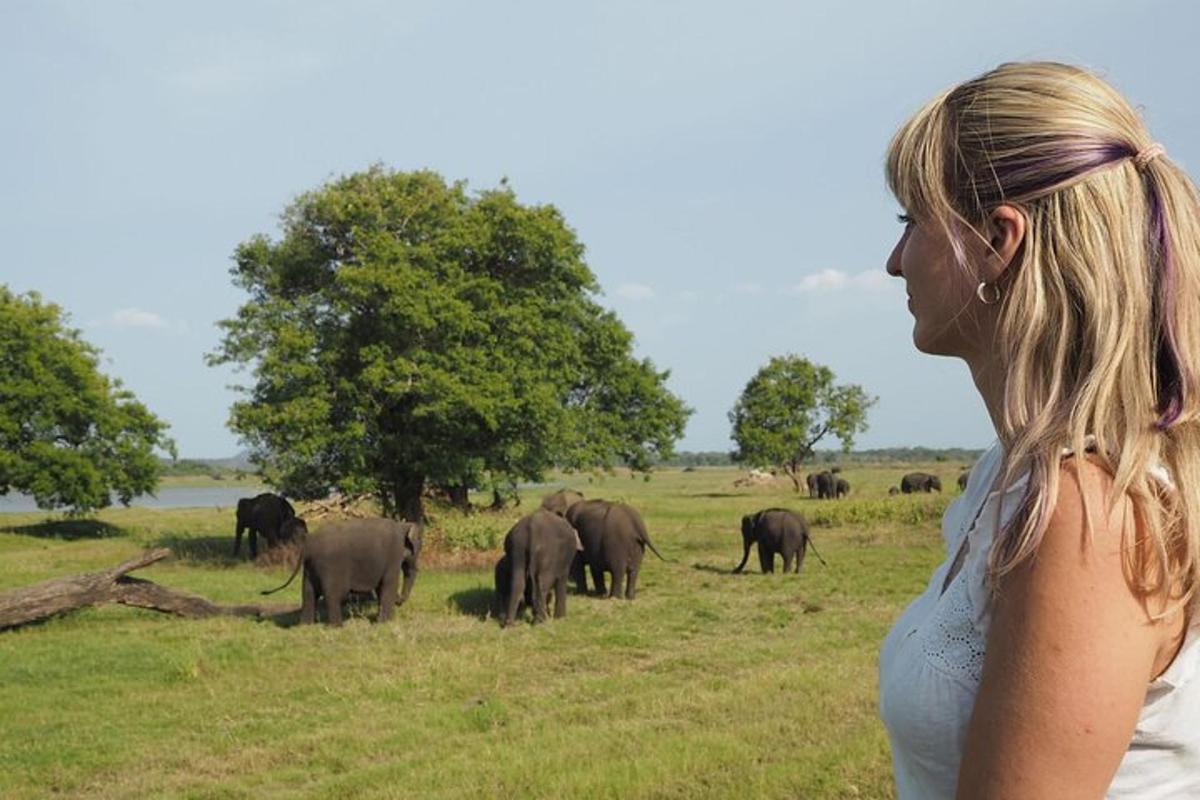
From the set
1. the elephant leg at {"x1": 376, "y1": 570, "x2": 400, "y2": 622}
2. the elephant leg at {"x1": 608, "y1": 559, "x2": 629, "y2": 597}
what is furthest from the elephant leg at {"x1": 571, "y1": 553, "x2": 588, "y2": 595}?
the elephant leg at {"x1": 376, "y1": 570, "x2": 400, "y2": 622}

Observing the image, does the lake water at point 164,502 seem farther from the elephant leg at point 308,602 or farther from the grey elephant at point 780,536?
the elephant leg at point 308,602

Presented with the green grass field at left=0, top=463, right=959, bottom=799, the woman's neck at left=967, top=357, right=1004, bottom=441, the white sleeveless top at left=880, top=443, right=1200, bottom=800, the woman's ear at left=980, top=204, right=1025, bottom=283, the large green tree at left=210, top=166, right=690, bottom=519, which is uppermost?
the large green tree at left=210, top=166, right=690, bottom=519

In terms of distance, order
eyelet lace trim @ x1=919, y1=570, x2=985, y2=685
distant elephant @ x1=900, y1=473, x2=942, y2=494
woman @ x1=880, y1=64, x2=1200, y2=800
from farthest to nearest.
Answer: distant elephant @ x1=900, y1=473, x2=942, y2=494 < eyelet lace trim @ x1=919, y1=570, x2=985, y2=685 < woman @ x1=880, y1=64, x2=1200, y2=800

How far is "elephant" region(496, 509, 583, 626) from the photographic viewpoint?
15789 mm

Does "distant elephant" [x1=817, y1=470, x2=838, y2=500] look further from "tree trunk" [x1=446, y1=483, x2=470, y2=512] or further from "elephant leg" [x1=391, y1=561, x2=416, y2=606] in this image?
"elephant leg" [x1=391, y1=561, x2=416, y2=606]

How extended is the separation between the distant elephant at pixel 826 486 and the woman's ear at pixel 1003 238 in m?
53.5

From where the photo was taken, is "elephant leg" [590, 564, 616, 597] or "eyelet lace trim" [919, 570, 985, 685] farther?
"elephant leg" [590, 564, 616, 597]

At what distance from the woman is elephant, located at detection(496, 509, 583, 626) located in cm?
1425

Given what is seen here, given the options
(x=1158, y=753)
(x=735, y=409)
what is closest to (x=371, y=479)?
(x=1158, y=753)

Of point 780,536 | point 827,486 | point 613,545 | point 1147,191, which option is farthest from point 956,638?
point 827,486

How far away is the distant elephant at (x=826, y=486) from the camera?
54.2 metres

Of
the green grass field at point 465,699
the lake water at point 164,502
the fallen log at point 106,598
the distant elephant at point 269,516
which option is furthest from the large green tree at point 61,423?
the lake water at point 164,502

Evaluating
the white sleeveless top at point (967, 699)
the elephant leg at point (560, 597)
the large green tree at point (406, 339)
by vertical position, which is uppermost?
the large green tree at point (406, 339)

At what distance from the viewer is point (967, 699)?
1389 millimetres
